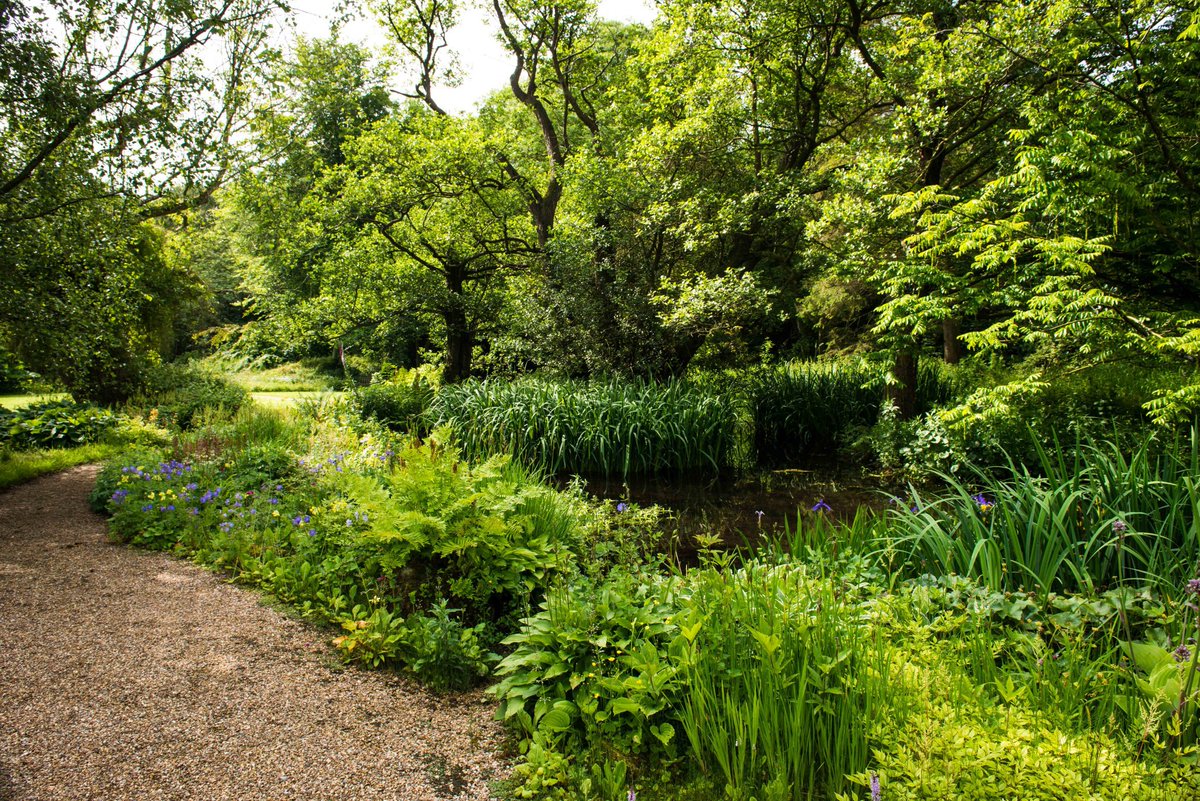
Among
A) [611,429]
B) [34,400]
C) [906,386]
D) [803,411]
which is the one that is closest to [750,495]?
[611,429]

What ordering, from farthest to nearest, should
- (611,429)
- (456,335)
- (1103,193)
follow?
1. (456,335)
2. (611,429)
3. (1103,193)

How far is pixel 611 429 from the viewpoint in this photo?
7.66 meters

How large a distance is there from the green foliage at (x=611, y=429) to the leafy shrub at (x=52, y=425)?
15.2 feet

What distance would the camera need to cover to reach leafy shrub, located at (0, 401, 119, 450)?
298 inches

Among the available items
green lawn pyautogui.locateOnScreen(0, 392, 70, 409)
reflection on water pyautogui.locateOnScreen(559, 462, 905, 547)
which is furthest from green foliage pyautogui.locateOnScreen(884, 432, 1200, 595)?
green lawn pyautogui.locateOnScreen(0, 392, 70, 409)

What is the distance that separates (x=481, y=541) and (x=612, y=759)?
1.27m

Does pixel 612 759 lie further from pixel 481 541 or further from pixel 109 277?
pixel 109 277

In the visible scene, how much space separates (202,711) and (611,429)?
221 inches

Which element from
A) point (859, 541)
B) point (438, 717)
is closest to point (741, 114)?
point (859, 541)

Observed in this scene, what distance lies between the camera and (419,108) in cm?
1400

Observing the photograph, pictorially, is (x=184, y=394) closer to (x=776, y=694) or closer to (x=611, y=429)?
(x=611, y=429)

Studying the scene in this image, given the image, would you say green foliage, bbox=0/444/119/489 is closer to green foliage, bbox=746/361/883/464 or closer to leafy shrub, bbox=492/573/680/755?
leafy shrub, bbox=492/573/680/755

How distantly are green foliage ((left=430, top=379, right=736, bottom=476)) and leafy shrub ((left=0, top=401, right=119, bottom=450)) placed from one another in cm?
464

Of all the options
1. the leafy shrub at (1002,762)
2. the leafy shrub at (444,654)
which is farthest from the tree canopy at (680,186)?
the leafy shrub at (444,654)
